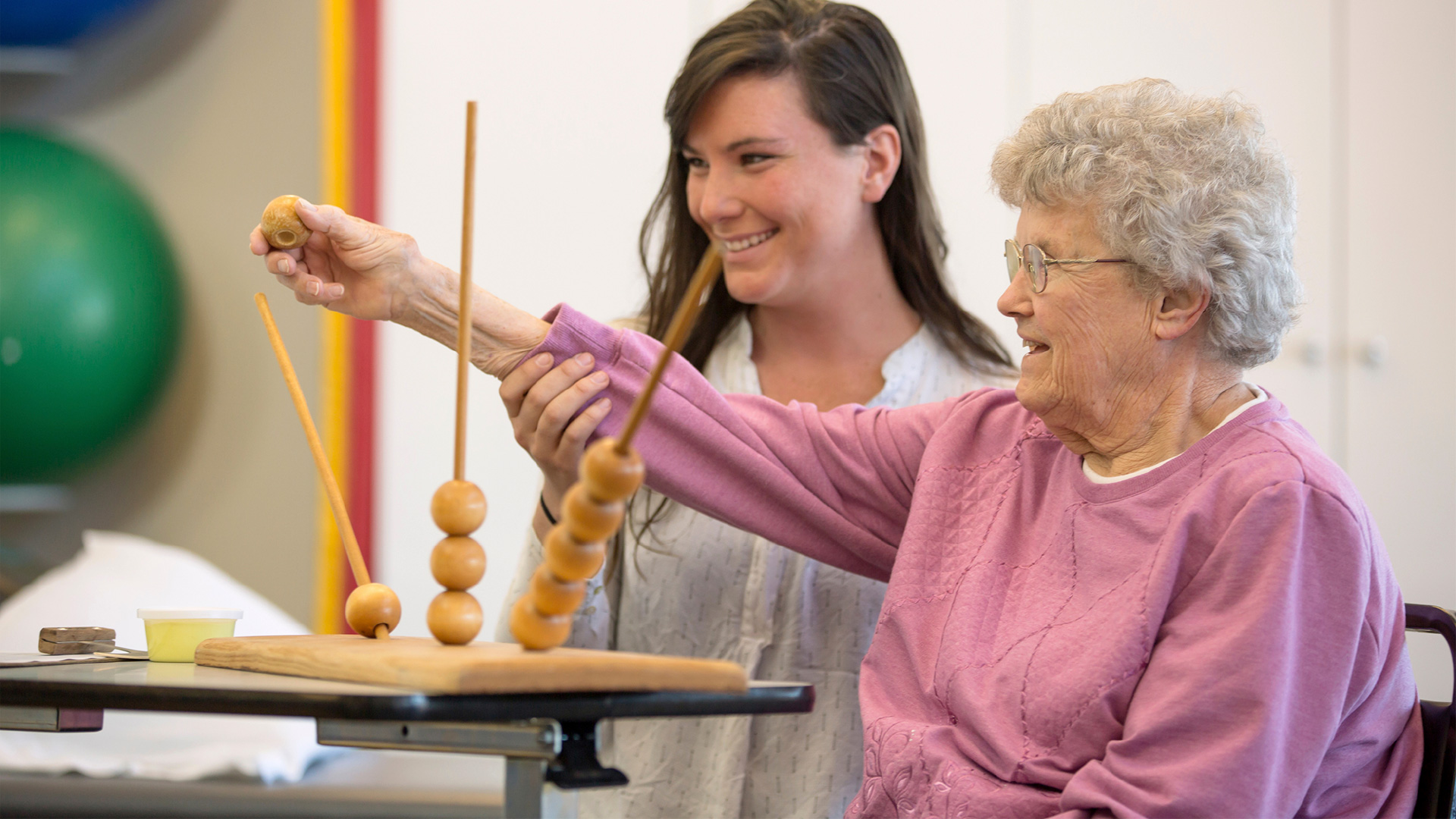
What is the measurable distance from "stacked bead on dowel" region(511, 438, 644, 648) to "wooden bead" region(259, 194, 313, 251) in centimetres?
49

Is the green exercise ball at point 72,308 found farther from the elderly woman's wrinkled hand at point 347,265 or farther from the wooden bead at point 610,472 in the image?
the wooden bead at point 610,472

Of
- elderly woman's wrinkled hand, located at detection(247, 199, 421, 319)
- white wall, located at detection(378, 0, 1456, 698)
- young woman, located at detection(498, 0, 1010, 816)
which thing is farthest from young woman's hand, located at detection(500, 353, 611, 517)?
white wall, located at detection(378, 0, 1456, 698)

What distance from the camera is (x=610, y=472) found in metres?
0.81

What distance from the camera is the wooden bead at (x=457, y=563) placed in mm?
999

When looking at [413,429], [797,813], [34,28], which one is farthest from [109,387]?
[797,813]

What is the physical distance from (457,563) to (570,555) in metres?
0.17

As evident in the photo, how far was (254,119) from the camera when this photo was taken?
2799 millimetres

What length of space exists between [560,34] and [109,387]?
1.22m

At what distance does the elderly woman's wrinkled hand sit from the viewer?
122 cm

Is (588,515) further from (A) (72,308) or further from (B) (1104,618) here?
(A) (72,308)

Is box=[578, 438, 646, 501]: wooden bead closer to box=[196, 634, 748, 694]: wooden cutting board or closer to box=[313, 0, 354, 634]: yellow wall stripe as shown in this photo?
box=[196, 634, 748, 694]: wooden cutting board

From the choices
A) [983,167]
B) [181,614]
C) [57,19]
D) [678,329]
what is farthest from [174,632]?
[57,19]

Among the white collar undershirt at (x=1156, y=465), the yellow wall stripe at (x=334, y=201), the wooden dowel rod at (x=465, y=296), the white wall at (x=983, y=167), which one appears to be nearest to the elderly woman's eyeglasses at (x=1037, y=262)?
the white collar undershirt at (x=1156, y=465)

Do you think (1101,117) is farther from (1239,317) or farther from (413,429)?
(413,429)
